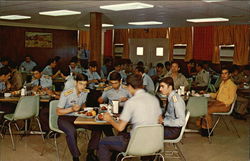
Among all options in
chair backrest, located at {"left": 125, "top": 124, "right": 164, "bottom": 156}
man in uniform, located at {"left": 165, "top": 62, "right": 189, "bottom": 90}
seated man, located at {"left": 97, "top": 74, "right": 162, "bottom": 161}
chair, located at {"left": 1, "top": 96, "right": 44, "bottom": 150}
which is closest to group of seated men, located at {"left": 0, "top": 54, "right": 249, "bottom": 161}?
seated man, located at {"left": 97, "top": 74, "right": 162, "bottom": 161}

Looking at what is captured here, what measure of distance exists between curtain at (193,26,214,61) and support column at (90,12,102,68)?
537cm

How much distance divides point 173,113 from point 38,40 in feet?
36.2

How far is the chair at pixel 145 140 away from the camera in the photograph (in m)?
3.38

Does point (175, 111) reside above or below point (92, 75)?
below

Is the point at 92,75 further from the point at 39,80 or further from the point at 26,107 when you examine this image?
the point at 26,107

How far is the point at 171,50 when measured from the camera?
517 inches

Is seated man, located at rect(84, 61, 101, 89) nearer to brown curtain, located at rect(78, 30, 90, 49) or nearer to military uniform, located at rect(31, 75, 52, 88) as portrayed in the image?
military uniform, located at rect(31, 75, 52, 88)

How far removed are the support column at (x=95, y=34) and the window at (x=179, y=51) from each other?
17.9 feet

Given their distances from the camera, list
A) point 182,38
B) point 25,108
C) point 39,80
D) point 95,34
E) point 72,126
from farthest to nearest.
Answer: point 182,38 < point 95,34 < point 39,80 < point 25,108 < point 72,126

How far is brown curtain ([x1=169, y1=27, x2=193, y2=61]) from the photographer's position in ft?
41.0

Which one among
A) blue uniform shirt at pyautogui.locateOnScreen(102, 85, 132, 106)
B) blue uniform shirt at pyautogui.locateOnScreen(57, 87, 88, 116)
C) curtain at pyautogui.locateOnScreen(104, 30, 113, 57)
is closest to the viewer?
blue uniform shirt at pyautogui.locateOnScreen(57, 87, 88, 116)

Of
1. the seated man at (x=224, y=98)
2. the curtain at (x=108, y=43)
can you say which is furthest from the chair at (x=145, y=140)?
the curtain at (x=108, y=43)

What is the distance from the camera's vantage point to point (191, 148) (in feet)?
18.2

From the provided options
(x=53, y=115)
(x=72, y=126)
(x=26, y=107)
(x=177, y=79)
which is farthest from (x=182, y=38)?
(x=72, y=126)
